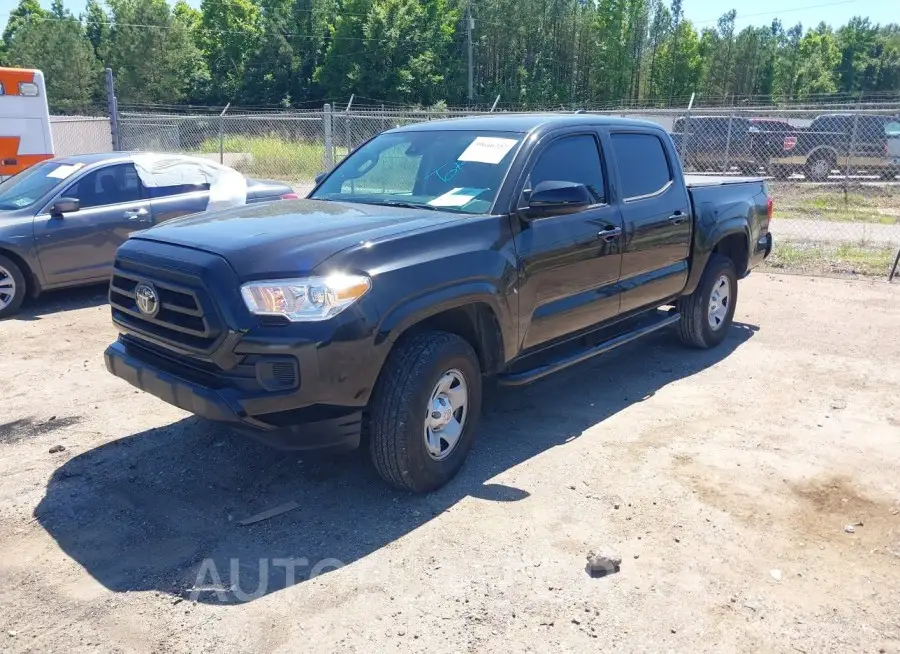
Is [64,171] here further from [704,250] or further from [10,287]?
[704,250]

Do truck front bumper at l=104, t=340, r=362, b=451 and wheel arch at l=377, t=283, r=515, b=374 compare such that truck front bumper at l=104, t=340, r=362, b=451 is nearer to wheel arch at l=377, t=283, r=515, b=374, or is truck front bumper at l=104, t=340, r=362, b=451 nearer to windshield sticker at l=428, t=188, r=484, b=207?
wheel arch at l=377, t=283, r=515, b=374

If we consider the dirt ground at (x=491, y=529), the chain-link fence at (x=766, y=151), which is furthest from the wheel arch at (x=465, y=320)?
the chain-link fence at (x=766, y=151)

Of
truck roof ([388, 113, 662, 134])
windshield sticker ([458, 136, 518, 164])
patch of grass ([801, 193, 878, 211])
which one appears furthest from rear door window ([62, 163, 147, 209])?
patch of grass ([801, 193, 878, 211])

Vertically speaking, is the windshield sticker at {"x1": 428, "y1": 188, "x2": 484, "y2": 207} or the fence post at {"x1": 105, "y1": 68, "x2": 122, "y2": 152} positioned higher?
the fence post at {"x1": 105, "y1": 68, "x2": 122, "y2": 152}

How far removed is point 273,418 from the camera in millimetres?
3504

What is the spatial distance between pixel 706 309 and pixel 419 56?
171ft

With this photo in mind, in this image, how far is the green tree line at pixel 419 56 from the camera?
55594 mm

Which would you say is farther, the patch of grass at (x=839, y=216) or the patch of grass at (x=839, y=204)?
the patch of grass at (x=839, y=204)

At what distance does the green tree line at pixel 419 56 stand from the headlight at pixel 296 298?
53.4 metres

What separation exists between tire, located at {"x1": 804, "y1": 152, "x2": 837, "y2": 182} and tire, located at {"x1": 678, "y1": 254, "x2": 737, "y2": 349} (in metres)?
13.1

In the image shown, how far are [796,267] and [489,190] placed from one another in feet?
24.4

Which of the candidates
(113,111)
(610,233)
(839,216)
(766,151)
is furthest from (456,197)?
(766,151)

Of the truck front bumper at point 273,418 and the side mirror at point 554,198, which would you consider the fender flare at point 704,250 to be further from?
the truck front bumper at point 273,418

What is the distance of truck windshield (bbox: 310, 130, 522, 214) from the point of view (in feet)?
14.7
